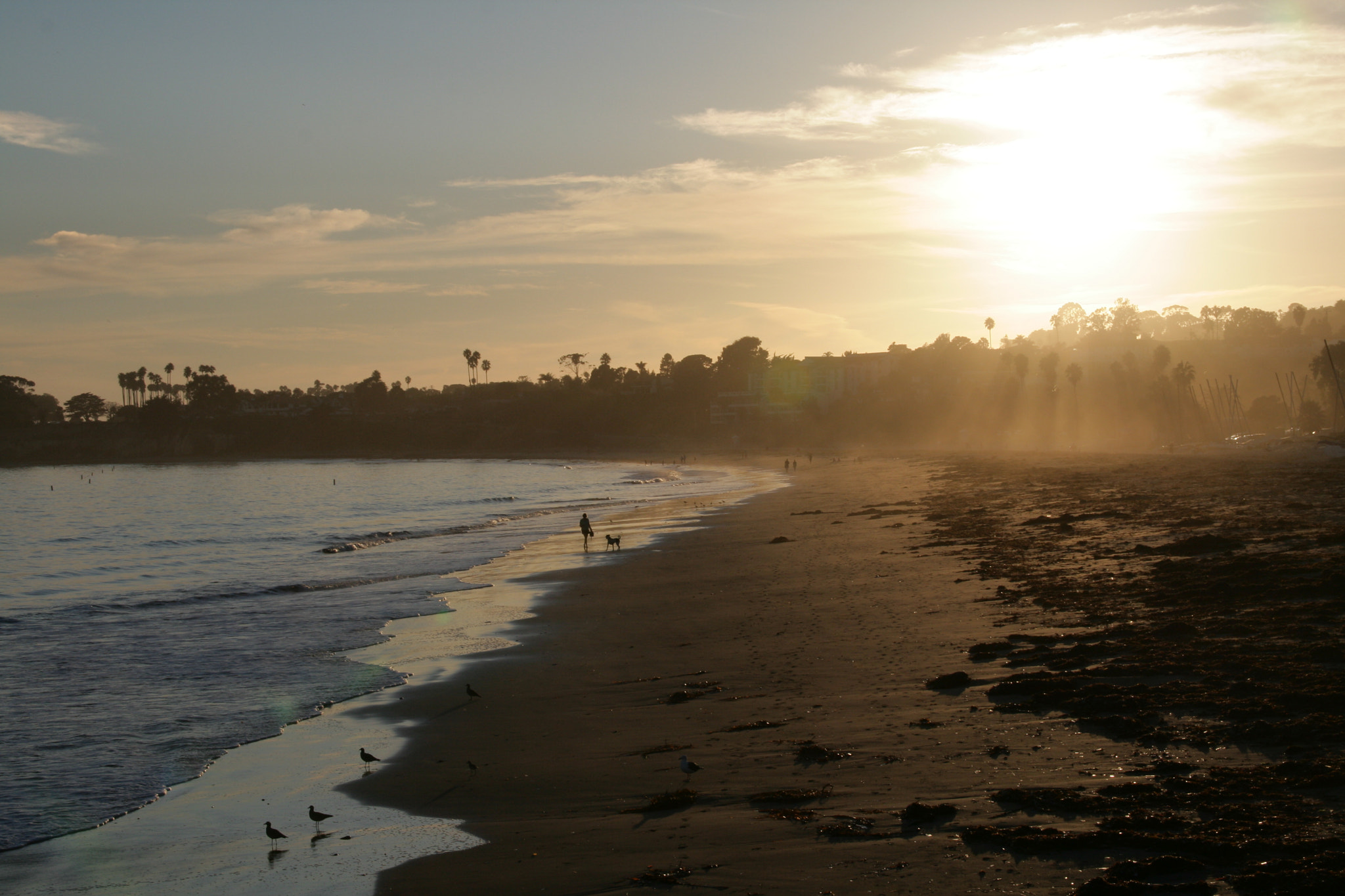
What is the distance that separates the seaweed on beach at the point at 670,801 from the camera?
713 centimetres

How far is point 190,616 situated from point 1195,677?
65.3ft

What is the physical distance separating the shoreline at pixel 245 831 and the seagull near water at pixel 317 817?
0.34 ft

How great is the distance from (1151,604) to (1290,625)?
2.19 metres

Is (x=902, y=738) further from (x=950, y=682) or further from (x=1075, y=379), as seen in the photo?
(x=1075, y=379)

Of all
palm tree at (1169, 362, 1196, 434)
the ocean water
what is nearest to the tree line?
palm tree at (1169, 362, 1196, 434)

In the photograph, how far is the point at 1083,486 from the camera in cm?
2969

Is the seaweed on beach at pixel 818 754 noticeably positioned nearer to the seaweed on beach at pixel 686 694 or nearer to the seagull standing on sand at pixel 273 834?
the seaweed on beach at pixel 686 694

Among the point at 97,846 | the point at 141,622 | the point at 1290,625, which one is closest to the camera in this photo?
the point at 97,846

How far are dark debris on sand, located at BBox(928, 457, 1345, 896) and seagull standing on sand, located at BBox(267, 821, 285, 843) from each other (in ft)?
18.6

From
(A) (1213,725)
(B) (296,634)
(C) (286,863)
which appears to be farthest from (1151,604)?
(B) (296,634)

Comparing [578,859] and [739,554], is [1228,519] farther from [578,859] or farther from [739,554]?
[578,859]

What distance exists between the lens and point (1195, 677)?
27.7ft

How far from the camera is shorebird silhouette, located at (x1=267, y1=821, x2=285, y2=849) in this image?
7414 millimetres

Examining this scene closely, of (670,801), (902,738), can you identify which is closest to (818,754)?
(902,738)
